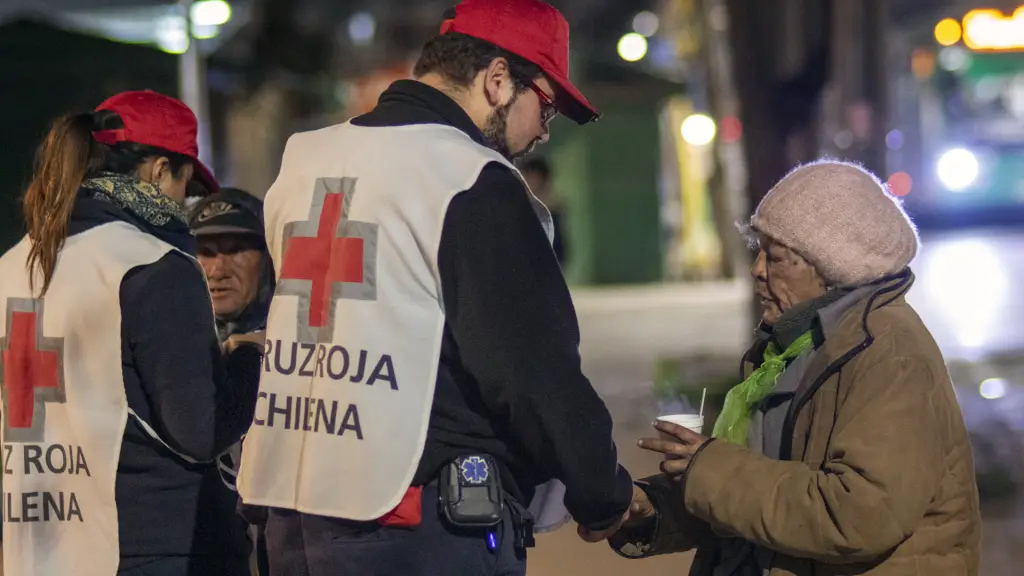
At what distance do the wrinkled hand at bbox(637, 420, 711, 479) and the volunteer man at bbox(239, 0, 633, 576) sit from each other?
12.4 inches

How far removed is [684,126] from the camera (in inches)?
1093

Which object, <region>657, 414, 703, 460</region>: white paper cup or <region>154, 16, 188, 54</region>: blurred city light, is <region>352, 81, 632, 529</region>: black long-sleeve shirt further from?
<region>154, 16, 188, 54</region>: blurred city light

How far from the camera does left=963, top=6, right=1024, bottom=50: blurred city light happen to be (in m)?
20.4

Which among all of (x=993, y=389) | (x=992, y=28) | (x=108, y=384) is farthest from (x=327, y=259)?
(x=992, y=28)

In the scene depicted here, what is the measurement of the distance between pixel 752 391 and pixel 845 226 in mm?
433

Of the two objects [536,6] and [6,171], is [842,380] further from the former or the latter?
[6,171]

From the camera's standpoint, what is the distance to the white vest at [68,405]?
10.6ft

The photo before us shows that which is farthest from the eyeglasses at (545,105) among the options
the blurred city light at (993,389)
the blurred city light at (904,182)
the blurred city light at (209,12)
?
the blurred city light at (904,182)

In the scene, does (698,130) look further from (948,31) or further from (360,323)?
(360,323)

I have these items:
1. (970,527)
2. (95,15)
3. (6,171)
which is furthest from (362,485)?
(95,15)

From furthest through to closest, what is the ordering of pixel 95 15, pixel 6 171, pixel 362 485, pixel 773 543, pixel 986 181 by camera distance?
pixel 986 181, pixel 95 15, pixel 6 171, pixel 773 543, pixel 362 485

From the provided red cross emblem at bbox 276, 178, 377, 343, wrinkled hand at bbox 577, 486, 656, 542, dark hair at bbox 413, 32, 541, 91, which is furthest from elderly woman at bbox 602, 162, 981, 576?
red cross emblem at bbox 276, 178, 377, 343

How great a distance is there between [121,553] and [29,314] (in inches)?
23.7

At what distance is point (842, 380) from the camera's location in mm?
2910
